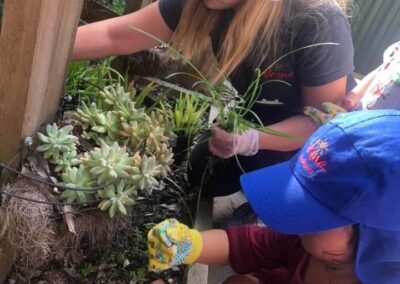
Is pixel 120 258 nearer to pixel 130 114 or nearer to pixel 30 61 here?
pixel 130 114

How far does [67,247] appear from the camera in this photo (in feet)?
3.26

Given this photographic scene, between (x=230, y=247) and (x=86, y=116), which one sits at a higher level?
(x=86, y=116)

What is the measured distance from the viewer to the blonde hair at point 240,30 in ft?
3.93

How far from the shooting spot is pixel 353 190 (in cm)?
80

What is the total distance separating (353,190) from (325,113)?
53 cm

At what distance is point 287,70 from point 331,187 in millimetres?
581

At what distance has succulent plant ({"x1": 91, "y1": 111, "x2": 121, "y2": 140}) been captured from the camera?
1026mm

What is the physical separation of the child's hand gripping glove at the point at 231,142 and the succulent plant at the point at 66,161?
1.28 ft

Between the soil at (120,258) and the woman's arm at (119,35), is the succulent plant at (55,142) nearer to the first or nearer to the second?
the soil at (120,258)

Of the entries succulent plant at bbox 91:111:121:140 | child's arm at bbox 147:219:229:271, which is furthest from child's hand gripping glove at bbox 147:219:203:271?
succulent plant at bbox 91:111:121:140

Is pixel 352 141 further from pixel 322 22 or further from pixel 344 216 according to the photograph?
pixel 322 22

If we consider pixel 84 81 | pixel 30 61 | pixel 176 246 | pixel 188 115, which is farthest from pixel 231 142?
pixel 30 61

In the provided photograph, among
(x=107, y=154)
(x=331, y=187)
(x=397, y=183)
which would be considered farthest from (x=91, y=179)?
(x=397, y=183)

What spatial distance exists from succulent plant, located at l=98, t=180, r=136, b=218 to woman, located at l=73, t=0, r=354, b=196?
35cm
